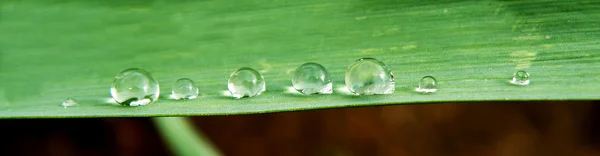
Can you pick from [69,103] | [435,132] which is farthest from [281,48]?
[435,132]

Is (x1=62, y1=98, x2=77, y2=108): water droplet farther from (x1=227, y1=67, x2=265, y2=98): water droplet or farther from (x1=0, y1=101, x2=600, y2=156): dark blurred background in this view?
(x1=0, y1=101, x2=600, y2=156): dark blurred background

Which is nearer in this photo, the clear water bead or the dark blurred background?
the clear water bead

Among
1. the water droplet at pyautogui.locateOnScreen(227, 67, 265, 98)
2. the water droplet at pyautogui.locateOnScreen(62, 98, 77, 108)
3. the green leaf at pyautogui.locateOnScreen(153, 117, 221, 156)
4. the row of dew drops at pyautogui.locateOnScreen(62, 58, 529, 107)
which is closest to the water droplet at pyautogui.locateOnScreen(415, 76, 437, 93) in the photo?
the row of dew drops at pyautogui.locateOnScreen(62, 58, 529, 107)

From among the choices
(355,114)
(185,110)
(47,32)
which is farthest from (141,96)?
(355,114)

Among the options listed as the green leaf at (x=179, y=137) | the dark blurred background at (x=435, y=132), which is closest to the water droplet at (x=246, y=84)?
the green leaf at (x=179, y=137)

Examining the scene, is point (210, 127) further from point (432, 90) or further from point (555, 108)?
point (432, 90)

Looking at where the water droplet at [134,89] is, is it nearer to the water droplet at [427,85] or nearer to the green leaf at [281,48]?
the green leaf at [281,48]
